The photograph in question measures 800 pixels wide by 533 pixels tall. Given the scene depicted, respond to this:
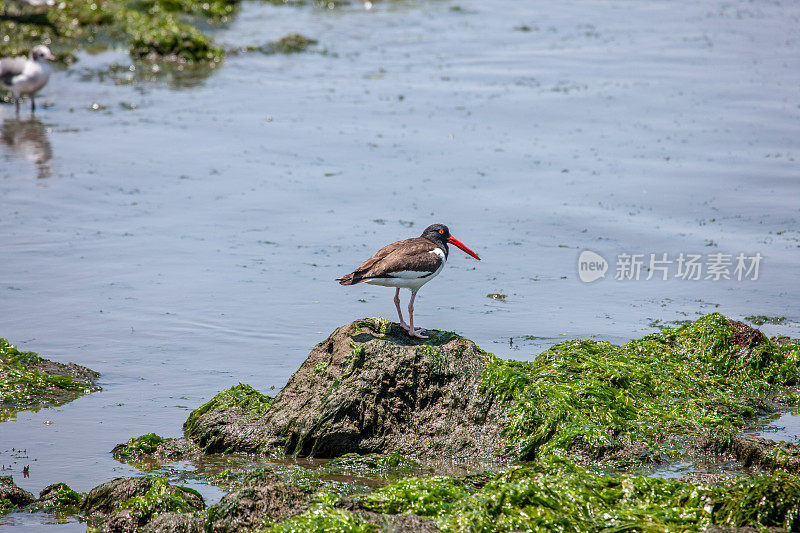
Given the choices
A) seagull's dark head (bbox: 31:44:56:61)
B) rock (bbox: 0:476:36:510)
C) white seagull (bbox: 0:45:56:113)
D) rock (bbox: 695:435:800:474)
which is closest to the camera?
rock (bbox: 0:476:36:510)

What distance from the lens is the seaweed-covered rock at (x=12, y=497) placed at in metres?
6.00

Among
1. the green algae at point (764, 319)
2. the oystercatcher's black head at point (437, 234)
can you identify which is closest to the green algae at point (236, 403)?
the oystercatcher's black head at point (437, 234)

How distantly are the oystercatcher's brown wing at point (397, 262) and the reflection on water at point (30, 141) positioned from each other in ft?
29.9

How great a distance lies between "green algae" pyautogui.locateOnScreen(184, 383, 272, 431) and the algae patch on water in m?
1.31

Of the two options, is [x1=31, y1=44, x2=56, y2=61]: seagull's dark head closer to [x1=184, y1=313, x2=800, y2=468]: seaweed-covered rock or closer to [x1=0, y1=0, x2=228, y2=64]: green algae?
[x1=0, y1=0, x2=228, y2=64]: green algae

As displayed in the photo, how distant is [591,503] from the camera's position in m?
5.70

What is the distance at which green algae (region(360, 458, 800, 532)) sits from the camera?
17.9 feet

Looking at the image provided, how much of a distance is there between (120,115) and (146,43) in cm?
501

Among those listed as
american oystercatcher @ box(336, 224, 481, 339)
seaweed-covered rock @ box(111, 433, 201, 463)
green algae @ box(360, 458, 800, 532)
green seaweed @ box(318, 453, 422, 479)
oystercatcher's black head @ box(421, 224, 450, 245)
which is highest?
oystercatcher's black head @ box(421, 224, 450, 245)

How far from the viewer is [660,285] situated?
1084 cm

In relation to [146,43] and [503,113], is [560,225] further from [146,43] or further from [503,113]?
[146,43]

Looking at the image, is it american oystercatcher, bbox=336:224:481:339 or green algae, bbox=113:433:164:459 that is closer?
green algae, bbox=113:433:164:459

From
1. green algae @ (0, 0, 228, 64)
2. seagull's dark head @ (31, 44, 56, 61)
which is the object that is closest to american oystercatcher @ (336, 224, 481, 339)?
seagull's dark head @ (31, 44, 56, 61)

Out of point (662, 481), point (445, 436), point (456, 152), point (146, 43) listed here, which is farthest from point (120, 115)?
point (662, 481)
